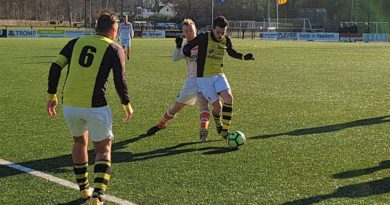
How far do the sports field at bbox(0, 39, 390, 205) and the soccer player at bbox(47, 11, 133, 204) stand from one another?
577 millimetres

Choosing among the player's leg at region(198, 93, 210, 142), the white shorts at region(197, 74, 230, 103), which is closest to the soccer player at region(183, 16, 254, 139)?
the white shorts at region(197, 74, 230, 103)

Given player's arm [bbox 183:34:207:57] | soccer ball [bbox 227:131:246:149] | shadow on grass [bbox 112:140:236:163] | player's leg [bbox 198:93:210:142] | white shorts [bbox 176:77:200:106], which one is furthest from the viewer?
white shorts [bbox 176:77:200:106]

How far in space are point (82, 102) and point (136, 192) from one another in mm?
1186

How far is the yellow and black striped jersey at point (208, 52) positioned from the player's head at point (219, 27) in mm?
96

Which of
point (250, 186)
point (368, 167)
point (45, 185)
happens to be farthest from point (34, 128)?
point (368, 167)

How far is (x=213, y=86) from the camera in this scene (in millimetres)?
7984

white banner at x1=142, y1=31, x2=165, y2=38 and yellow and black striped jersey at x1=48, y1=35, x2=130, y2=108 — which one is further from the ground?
white banner at x1=142, y1=31, x2=165, y2=38

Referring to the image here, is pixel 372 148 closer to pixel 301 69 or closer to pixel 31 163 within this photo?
pixel 31 163

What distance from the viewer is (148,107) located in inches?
454

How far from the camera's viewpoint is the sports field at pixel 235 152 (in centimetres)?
Result: 554

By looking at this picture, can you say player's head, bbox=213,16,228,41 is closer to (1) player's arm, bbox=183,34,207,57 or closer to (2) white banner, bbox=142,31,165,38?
(1) player's arm, bbox=183,34,207,57

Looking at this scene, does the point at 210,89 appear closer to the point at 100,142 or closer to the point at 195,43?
the point at 195,43

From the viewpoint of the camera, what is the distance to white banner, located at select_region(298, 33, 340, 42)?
62.7 m

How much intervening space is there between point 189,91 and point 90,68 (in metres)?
3.70
